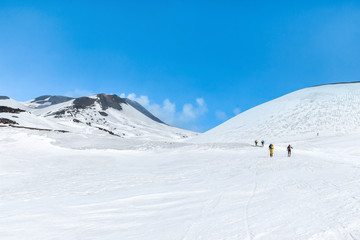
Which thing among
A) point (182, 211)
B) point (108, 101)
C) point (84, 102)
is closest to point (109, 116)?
point (84, 102)

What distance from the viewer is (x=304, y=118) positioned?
2061 inches

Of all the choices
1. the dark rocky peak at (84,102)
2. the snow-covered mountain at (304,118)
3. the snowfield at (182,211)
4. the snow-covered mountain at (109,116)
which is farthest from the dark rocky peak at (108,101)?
the snowfield at (182,211)

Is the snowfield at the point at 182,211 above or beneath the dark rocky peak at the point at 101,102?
beneath

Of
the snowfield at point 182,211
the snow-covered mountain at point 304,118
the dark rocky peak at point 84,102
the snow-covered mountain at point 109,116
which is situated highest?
the dark rocky peak at point 84,102

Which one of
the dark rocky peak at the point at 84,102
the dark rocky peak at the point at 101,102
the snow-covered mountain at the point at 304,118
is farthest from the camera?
the dark rocky peak at the point at 101,102

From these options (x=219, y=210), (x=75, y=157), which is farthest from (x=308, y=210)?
(x=75, y=157)

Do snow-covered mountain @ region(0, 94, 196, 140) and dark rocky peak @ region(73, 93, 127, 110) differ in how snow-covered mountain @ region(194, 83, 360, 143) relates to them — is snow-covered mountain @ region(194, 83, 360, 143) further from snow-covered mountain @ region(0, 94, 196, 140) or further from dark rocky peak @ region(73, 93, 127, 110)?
dark rocky peak @ region(73, 93, 127, 110)

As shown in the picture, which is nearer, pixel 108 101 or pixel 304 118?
pixel 304 118

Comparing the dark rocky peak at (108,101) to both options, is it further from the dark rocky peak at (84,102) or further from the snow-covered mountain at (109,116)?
the dark rocky peak at (84,102)

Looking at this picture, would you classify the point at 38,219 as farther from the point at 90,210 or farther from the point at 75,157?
the point at 75,157

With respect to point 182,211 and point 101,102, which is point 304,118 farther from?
point 101,102

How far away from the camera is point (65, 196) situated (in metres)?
9.61

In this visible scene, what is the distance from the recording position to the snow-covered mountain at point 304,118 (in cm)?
4591

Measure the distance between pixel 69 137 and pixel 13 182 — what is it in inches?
830
